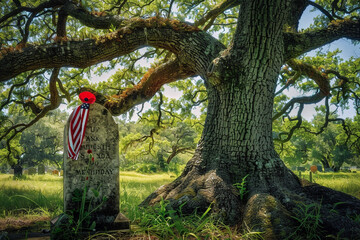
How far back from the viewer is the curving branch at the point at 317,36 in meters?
4.91

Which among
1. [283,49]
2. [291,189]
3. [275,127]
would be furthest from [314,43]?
[275,127]

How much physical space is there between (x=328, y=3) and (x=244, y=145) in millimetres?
7864

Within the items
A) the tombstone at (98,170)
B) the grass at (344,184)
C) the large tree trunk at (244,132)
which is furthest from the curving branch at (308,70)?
the tombstone at (98,170)

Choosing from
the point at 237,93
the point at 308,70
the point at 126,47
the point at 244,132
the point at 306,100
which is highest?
the point at 126,47

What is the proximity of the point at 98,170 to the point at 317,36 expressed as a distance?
216 inches

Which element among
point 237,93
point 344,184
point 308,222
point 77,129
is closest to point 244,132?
point 237,93

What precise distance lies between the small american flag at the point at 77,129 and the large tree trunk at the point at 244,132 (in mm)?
1695

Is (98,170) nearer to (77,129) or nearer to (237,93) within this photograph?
(77,129)

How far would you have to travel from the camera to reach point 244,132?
13.7 ft

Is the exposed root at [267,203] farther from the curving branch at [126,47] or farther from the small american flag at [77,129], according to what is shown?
the curving branch at [126,47]

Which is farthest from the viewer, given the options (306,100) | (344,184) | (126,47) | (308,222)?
(306,100)

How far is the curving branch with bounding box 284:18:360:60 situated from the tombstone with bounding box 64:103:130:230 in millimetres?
4136

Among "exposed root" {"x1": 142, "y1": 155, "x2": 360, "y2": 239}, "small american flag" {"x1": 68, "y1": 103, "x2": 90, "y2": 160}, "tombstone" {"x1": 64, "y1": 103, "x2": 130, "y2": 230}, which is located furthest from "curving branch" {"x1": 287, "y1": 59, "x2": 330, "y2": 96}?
"small american flag" {"x1": 68, "y1": 103, "x2": 90, "y2": 160}

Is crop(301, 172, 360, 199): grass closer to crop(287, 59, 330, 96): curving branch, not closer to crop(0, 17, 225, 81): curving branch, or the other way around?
crop(287, 59, 330, 96): curving branch
